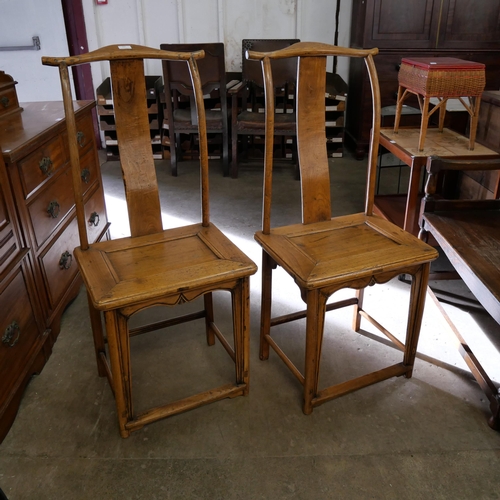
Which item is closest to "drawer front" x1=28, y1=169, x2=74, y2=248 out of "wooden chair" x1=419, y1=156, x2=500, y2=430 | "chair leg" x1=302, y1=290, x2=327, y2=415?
"chair leg" x1=302, y1=290, x2=327, y2=415

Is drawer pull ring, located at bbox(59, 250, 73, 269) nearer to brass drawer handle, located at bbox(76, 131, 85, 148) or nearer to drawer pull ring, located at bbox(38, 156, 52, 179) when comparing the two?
drawer pull ring, located at bbox(38, 156, 52, 179)

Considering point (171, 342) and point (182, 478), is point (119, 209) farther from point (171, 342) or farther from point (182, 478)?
point (182, 478)

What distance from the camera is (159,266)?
4.63 feet

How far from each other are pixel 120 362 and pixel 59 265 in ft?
2.63

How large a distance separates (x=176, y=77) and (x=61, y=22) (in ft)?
4.41

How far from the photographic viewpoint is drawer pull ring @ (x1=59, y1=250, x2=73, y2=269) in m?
2.00

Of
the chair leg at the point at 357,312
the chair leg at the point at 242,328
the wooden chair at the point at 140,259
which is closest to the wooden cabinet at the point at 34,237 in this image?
the wooden chair at the point at 140,259

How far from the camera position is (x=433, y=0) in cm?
370

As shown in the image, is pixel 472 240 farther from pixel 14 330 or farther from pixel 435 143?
pixel 14 330

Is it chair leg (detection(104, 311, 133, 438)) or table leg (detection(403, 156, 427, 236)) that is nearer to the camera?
chair leg (detection(104, 311, 133, 438))

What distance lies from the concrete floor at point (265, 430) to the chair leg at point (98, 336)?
0.16 ft

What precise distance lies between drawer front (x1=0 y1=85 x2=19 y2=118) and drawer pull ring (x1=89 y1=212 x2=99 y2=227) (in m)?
0.56

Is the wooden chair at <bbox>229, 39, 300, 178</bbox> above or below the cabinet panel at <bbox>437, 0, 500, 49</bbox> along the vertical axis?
below

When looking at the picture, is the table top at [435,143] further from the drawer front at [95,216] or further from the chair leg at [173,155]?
the chair leg at [173,155]
